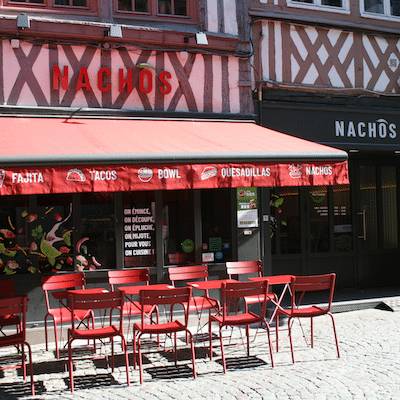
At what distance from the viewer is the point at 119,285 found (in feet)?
27.0

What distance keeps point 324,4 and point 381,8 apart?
1224 mm

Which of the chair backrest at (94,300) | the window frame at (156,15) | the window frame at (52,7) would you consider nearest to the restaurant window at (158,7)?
the window frame at (156,15)

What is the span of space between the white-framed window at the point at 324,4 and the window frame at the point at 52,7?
3049 mm

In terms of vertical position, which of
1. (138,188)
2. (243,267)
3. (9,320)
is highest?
(138,188)

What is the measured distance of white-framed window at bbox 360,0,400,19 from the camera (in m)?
10.1

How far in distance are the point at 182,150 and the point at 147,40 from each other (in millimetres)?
2311

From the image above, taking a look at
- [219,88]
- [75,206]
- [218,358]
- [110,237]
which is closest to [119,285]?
[110,237]

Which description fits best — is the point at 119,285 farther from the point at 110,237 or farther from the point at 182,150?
the point at 182,150

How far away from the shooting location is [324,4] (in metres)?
9.80

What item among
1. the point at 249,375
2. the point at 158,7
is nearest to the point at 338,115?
the point at 158,7

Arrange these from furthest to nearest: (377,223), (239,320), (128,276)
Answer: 1. (377,223)
2. (128,276)
3. (239,320)

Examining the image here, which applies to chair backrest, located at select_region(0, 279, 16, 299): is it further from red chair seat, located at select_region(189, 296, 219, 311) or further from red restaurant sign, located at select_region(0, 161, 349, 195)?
red chair seat, located at select_region(189, 296, 219, 311)

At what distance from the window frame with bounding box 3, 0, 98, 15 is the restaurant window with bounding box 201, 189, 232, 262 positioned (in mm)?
3035

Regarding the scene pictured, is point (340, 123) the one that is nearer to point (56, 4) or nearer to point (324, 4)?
point (324, 4)
